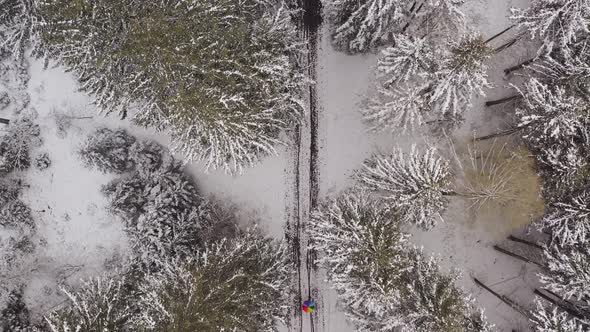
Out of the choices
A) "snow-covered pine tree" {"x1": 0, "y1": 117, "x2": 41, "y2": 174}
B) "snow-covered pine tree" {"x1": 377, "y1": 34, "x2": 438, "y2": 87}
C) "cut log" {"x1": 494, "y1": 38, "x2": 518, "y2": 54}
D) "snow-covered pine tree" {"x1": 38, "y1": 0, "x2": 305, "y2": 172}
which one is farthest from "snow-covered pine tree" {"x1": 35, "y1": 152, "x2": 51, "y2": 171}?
"cut log" {"x1": 494, "y1": 38, "x2": 518, "y2": 54}

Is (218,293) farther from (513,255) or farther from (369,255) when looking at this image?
(513,255)

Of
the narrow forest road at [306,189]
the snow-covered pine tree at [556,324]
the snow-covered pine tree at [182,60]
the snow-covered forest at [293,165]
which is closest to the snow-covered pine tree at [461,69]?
the snow-covered forest at [293,165]

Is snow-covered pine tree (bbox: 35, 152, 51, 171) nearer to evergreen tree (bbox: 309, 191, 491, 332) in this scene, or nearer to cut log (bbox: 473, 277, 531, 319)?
evergreen tree (bbox: 309, 191, 491, 332)

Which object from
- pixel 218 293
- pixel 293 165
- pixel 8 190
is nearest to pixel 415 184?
pixel 293 165

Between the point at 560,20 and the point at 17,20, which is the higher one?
the point at 17,20

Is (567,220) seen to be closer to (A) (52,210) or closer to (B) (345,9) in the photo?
(B) (345,9)

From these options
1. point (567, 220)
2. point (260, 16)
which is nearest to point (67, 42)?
point (260, 16)
